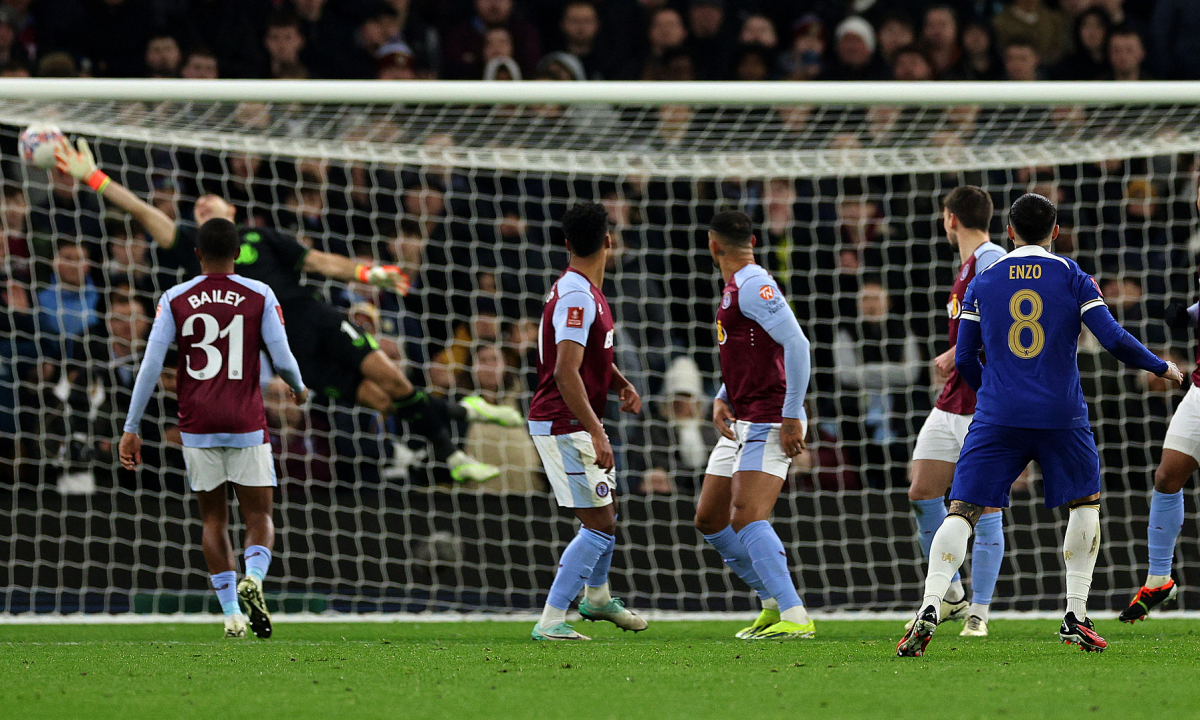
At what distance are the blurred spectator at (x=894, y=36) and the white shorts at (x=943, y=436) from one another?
534 cm

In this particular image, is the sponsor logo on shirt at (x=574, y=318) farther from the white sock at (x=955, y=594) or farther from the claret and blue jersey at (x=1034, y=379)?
the white sock at (x=955, y=594)

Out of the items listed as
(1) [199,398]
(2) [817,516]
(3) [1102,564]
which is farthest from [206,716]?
(3) [1102,564]

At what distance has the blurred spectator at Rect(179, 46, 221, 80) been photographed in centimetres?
955

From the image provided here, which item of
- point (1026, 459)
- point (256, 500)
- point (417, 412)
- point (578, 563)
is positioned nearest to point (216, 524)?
point (256, 500)

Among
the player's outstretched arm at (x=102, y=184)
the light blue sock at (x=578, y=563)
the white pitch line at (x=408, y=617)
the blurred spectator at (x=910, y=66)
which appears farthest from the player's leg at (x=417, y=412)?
the blurred spectator at (x=910, y=66)

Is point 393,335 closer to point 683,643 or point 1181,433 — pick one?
point 683,643

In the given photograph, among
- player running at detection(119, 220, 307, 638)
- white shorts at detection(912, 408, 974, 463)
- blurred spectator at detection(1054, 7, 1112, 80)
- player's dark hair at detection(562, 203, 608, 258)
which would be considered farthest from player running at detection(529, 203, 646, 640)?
blurred spectator at detection(1054, 7, 1112, 80)

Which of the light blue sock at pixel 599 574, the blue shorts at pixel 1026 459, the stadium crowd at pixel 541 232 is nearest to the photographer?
the blue shorts at pixel 1026 459

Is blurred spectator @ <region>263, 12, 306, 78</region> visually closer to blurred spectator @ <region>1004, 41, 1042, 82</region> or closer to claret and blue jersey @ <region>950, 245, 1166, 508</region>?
blurred spectator @ <region>1004, 41, 1042, 82</region>

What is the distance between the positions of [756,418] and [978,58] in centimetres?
601

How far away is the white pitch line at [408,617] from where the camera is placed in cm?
706

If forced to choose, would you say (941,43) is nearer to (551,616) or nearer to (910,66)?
(910,66)

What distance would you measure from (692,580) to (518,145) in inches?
123

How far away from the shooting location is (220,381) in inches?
231
